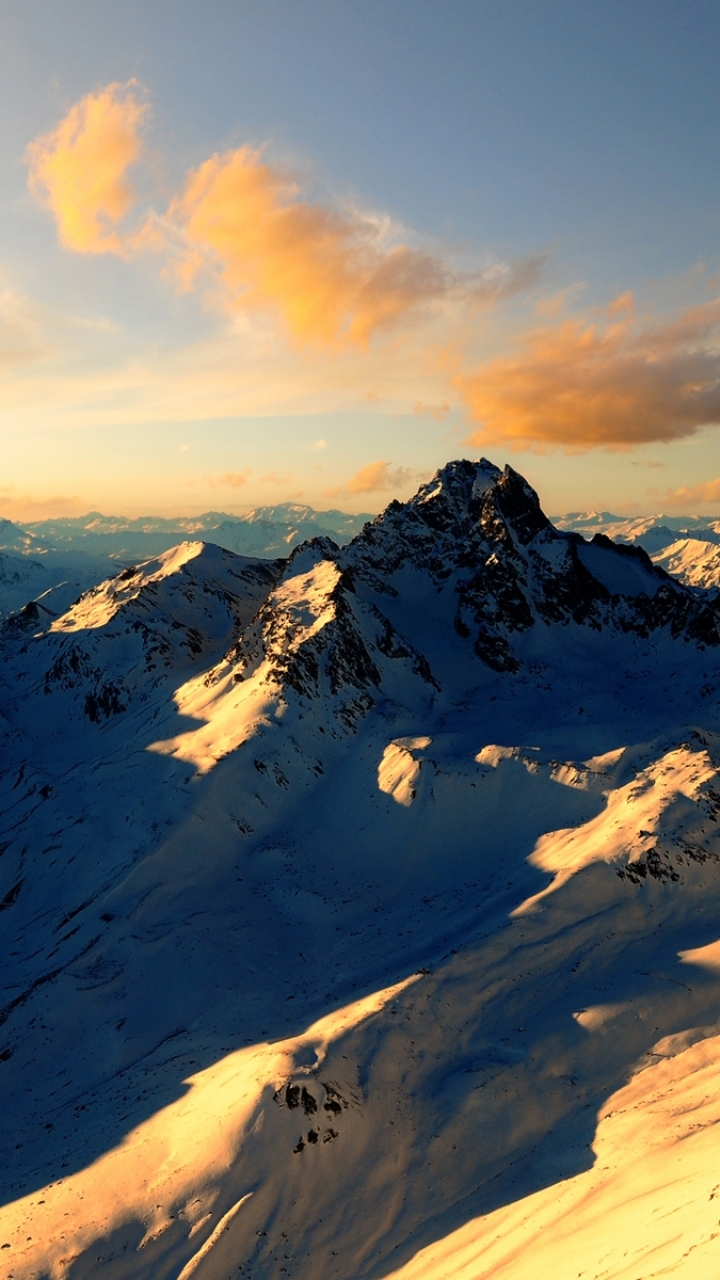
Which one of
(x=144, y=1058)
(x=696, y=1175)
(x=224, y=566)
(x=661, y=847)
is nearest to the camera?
(x=696, y=1175)

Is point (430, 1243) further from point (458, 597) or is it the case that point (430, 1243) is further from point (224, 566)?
point (224, 566)

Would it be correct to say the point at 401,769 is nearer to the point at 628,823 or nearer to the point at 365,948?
the point at 365,948

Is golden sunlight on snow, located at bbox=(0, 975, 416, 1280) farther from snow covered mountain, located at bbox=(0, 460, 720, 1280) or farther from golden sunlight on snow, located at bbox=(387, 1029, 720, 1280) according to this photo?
golden sunlight on snow, located at bbox=(387, 1029, 720, 1280)

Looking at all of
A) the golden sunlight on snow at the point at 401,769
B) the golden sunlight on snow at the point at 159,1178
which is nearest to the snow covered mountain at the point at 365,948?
the golden sunlight on snow at the point at 159,1178

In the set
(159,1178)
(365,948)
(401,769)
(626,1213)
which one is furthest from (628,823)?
(159,1178)

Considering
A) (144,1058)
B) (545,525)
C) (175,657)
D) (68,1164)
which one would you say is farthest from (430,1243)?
(545,525)

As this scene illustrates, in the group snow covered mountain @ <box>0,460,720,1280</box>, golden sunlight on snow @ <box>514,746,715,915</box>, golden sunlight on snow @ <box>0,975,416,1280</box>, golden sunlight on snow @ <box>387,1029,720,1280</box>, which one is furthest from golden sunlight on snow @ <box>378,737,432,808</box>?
golden sunlight on snow @ <box>387,1029,720,1280</box>

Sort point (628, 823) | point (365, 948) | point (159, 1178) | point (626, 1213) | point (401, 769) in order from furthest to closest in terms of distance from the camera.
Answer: point (401, 769), point (628, 823), point (365, 948), point (159, 1178), point (626, 1213)

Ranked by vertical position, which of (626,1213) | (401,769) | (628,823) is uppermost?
(401,769)
